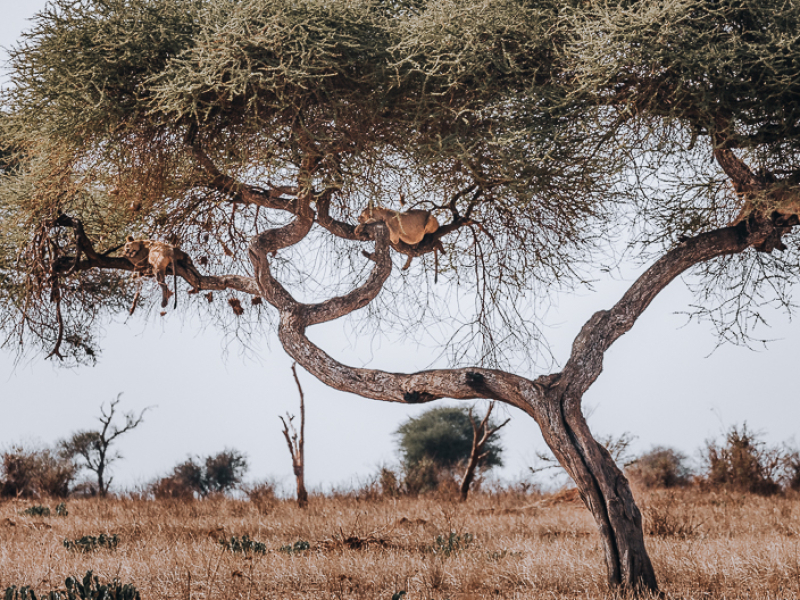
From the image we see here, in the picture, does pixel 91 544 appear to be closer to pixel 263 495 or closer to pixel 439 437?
Result: pixel 263 495

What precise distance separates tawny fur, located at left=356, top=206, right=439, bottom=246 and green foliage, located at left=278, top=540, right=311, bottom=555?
285 centimetres

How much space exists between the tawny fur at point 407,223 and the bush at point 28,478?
1095cm

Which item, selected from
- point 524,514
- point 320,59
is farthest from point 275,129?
Result: point 524,514

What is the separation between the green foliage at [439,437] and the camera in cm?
1912

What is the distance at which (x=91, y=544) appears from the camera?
7.00m

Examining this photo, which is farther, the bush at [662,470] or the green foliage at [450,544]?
the bush at [662,470]

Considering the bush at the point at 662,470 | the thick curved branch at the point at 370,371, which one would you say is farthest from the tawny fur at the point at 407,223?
the bush at the point at 662,470

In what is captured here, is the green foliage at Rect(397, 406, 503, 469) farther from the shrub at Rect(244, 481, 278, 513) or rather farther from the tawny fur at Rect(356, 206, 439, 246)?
the tawny fur at Rect(356, 206, 439, 246)

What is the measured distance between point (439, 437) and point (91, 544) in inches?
502

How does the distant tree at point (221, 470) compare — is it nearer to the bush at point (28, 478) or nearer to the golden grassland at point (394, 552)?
the bush at point (28, 478)

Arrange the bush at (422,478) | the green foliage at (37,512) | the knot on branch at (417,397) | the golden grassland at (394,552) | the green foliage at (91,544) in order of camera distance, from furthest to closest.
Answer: the bush at (422,478)
the green foliage at (37,512)
the green foliage at (91,544)
the knot on branch at (417,397)
the golden grassland at (394,552)

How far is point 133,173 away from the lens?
21.6 feet

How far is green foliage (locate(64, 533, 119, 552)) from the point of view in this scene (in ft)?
22.6

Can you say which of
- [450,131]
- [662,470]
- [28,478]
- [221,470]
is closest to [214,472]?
[221,470]
